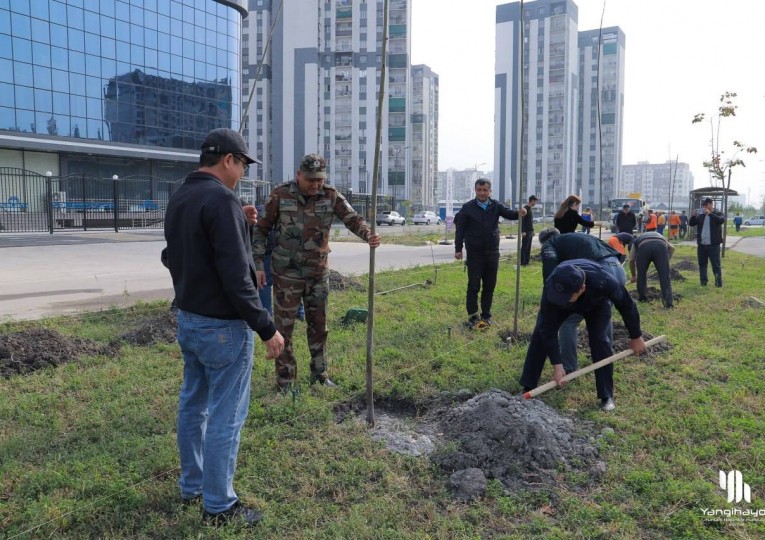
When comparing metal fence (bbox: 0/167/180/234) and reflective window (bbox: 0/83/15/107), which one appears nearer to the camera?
metal fence (bbox: 0/167/180/234)

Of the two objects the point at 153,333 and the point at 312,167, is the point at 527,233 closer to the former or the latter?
the point at 153,333

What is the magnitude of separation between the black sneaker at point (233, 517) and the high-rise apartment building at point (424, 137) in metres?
84.4

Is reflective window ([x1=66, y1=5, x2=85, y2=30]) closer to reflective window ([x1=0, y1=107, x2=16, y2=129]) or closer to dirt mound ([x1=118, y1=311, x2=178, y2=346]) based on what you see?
reflective window ([x1=0, y1=107, x2=16, y2=129])

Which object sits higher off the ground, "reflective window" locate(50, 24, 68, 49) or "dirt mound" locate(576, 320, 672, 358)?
"reflective window" locate(50, 24, 68, 49)

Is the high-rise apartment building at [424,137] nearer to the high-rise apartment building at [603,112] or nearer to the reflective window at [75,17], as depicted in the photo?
the high-rise apartment building at [603,112]

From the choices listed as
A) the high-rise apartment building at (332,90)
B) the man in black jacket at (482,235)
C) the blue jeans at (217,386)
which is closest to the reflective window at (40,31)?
the man in black jacket at (482,235)

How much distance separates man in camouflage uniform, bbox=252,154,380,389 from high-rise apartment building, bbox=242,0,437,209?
224ft

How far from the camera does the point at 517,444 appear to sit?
3.52 meters

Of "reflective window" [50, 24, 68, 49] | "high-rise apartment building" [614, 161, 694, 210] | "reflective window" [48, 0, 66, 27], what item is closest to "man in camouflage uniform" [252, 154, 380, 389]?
"reflective window" [50, 24, 68, 49]

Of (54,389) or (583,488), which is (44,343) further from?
(583,488)

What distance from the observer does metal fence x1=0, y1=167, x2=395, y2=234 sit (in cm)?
2472

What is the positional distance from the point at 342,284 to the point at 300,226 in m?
5.41

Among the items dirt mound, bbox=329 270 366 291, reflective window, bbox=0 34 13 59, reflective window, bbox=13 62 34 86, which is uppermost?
reflective window, bbox=0 34 13 59

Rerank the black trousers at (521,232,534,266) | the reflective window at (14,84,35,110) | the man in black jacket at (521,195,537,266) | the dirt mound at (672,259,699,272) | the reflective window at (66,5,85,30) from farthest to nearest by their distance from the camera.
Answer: the reflective window at (66,5,85,30)
the reflective window at (14,84,35,110)
the dirt mound at (672,259,699,272)
the black trousers at (521,232,534,266)
the man in black jacket at (521,195,537,266)
